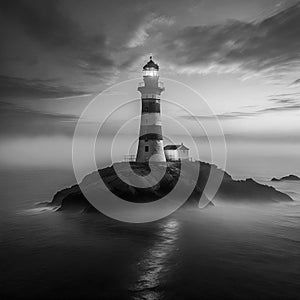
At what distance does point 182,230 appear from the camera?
26.7 metres

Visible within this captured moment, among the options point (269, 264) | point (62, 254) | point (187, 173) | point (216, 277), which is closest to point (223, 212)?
point (187, 173)

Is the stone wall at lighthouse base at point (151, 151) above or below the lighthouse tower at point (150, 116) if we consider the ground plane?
below

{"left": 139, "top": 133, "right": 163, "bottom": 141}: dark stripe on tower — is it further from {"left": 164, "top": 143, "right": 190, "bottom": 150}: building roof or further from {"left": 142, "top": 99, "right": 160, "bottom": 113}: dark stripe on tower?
{"left": 164, "top": 143, "right": 190, "bottom": 150}: building roof

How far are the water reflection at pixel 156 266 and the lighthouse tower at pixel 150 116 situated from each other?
554 inches

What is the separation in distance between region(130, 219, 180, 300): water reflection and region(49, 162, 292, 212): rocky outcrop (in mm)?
7802

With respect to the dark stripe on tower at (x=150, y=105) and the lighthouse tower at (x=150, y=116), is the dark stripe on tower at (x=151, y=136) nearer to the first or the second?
the lighthouse tower at (x=150, y=116)

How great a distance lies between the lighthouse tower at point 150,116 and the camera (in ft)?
123

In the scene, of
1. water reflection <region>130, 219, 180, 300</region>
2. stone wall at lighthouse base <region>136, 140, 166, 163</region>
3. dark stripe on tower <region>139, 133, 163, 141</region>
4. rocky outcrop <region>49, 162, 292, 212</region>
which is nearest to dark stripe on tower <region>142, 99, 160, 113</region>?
dark stripe on tower <region>139, 133, 163, 141</region>

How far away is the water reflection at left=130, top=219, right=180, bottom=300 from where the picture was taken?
14.9m

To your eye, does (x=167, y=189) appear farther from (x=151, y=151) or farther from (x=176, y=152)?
(x=176, y=152)

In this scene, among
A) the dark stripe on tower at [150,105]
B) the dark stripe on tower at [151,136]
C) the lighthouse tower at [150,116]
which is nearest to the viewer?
the lighthouse tower at [150,116]

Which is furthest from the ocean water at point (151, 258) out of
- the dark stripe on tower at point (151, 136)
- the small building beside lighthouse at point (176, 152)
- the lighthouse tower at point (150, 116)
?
the small building beside lighthouse at point (176, 152)

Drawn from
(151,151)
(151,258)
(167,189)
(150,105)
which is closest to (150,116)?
(150,105)

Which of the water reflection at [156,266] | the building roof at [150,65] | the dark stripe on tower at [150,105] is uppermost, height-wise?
the building roof at [150,65]
